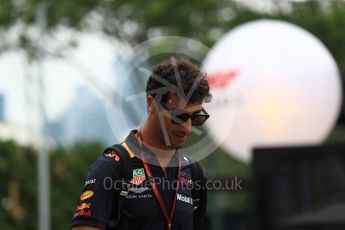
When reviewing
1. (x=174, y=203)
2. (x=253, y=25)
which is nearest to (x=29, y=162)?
(x=253, y=25)

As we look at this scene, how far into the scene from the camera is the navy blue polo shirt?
155 inches

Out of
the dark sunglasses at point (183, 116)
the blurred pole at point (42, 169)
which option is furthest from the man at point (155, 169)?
the blurred pole at point (42, 169)

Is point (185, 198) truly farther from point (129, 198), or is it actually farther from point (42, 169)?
point (42, 169)

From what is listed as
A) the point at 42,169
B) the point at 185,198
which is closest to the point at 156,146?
the point at 185,198

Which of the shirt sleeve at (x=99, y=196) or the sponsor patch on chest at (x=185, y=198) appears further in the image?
the sponsor patch on chest at (x=185, y=198)

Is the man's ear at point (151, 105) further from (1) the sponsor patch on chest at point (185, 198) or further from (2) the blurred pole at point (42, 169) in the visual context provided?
(2) the blurred pole at point (42, 169)

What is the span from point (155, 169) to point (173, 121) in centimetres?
23

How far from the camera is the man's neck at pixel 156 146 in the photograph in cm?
409

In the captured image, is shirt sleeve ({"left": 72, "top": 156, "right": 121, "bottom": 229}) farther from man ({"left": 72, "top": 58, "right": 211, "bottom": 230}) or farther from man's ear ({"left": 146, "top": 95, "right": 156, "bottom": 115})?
man's ear ({"left": 146, "top": 95, "right": 156, "bottom": 115})

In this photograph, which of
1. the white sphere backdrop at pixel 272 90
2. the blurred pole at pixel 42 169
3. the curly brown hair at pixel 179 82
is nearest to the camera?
the curly brown hair at pixel 179 82

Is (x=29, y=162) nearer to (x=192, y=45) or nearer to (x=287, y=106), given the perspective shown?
(x=287, y=106)

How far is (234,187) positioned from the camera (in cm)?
511

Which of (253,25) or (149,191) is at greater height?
(253,25)

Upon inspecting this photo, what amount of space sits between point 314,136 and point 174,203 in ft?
19.6
